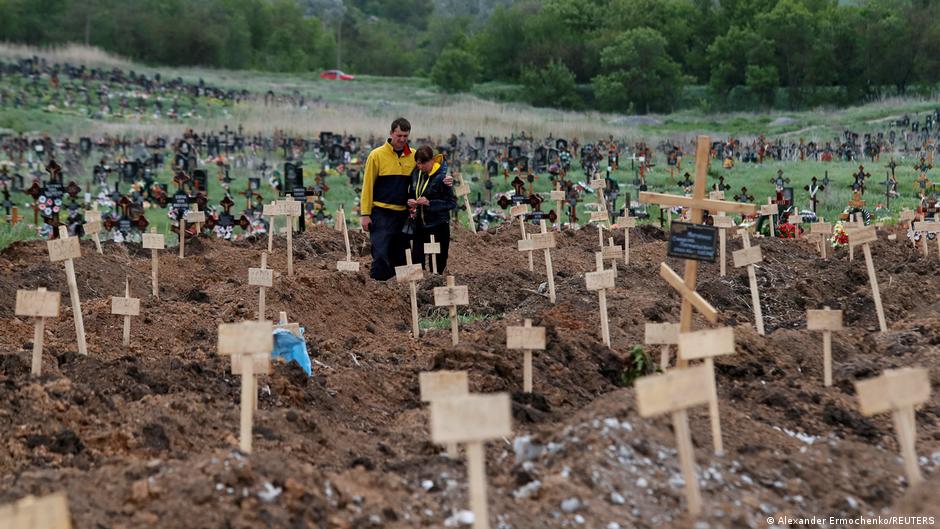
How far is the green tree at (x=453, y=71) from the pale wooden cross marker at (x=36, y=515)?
6026cm

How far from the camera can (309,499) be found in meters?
5.32

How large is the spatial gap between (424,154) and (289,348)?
428 cm

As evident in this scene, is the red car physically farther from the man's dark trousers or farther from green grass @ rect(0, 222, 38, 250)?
the man's dark trousers

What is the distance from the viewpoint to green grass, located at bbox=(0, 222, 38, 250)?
17.8 metres

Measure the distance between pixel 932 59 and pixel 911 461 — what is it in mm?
54363

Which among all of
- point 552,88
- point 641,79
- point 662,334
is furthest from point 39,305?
point 552,88

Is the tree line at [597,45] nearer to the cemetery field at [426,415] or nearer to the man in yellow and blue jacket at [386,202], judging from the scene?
the man in yellow and blue jacket at [386,202]

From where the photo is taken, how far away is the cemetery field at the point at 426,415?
5.38 m

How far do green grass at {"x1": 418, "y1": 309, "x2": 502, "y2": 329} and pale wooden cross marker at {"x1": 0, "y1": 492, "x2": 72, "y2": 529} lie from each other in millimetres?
6922

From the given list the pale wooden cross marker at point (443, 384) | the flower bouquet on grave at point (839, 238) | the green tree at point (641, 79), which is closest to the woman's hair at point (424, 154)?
the pale wooden cross marker at point (443, 384)

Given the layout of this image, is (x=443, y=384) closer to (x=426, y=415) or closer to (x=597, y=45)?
(x=426, y=415)

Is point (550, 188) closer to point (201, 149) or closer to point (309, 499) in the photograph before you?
point (201, 149)

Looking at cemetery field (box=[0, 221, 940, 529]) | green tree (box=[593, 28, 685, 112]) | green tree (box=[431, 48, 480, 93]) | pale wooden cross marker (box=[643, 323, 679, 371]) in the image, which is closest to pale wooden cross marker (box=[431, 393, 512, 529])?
cemetery field (box=[0, 221, 940, 529])

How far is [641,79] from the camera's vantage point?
59906 millimetres
